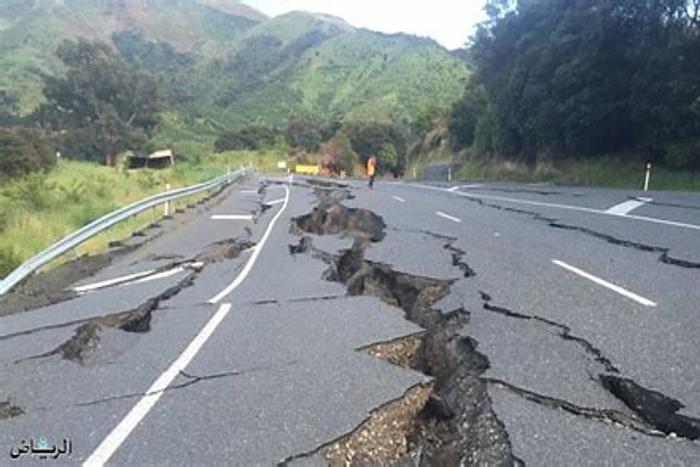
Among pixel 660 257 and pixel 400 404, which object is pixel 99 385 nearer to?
pixel 400 404

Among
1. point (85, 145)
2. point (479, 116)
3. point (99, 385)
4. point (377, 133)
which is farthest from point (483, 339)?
point (377, 133)

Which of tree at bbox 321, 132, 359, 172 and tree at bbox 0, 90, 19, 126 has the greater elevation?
tree at bbox 0, 90, 19, 126

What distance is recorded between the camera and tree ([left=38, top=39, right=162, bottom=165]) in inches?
2830

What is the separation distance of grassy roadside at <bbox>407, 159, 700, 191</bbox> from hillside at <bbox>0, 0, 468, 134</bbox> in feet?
173

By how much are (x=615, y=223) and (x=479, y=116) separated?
33819mm

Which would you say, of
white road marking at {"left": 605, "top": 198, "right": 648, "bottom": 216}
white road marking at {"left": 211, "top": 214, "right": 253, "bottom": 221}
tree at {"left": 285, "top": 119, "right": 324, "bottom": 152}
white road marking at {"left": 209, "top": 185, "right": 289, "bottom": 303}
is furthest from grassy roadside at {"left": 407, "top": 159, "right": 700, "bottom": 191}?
tree at {"left": 285, "top": 119, "right": 324, "bottom": 152}

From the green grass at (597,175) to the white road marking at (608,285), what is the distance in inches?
667

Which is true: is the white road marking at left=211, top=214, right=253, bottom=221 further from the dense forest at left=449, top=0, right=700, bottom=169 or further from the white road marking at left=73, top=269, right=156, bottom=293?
the dense forest at left=449, top=0, right=700, bottom=169

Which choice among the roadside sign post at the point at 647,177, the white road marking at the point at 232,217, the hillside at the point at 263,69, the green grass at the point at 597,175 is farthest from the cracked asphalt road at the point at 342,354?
the hillside at the point at 263,69

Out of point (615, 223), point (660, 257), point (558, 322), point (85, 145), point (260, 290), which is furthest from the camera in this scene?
point (85, 145)

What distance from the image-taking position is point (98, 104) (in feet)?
244

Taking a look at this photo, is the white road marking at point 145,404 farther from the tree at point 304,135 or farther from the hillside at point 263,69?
the tree at point 304,135

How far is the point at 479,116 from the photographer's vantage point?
4497 cm

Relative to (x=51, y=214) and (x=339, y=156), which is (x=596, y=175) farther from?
(x=339, y=156)
